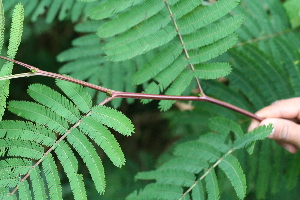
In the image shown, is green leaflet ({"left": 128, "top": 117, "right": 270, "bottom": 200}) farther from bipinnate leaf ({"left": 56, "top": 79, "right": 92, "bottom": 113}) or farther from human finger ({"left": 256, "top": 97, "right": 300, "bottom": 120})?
bipinnate leaf ({"left": 56, "top": 79, "right": 92, "bottom": 113})

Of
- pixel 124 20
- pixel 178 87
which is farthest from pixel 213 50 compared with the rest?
pixel 124 20

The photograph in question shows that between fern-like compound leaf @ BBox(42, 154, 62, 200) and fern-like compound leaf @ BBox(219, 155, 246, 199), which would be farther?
fern-like compound leaf @ BBox(219, 155, 246, 199)

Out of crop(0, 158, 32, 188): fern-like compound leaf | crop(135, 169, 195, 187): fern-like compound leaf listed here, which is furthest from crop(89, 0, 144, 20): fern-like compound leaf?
crop(135, 169, 195, 187): fern-like compound leaf

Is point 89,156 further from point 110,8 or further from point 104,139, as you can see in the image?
point 110,8

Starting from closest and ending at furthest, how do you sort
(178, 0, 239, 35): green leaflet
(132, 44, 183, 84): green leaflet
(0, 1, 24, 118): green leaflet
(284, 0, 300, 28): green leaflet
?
1. (0, 1, 24, 118): green leaflet
2. (178, 0, 239, 35): green leaflet
3. (132, 44, 183, 84): green leaflet
4. (284, 0, 300, 28): green leaflet

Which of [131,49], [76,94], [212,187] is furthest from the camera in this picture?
[212,187]

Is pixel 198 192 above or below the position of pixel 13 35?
below

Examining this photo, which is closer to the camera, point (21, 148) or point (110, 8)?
point (21, 148)

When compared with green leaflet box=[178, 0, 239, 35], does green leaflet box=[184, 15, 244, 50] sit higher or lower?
lower
